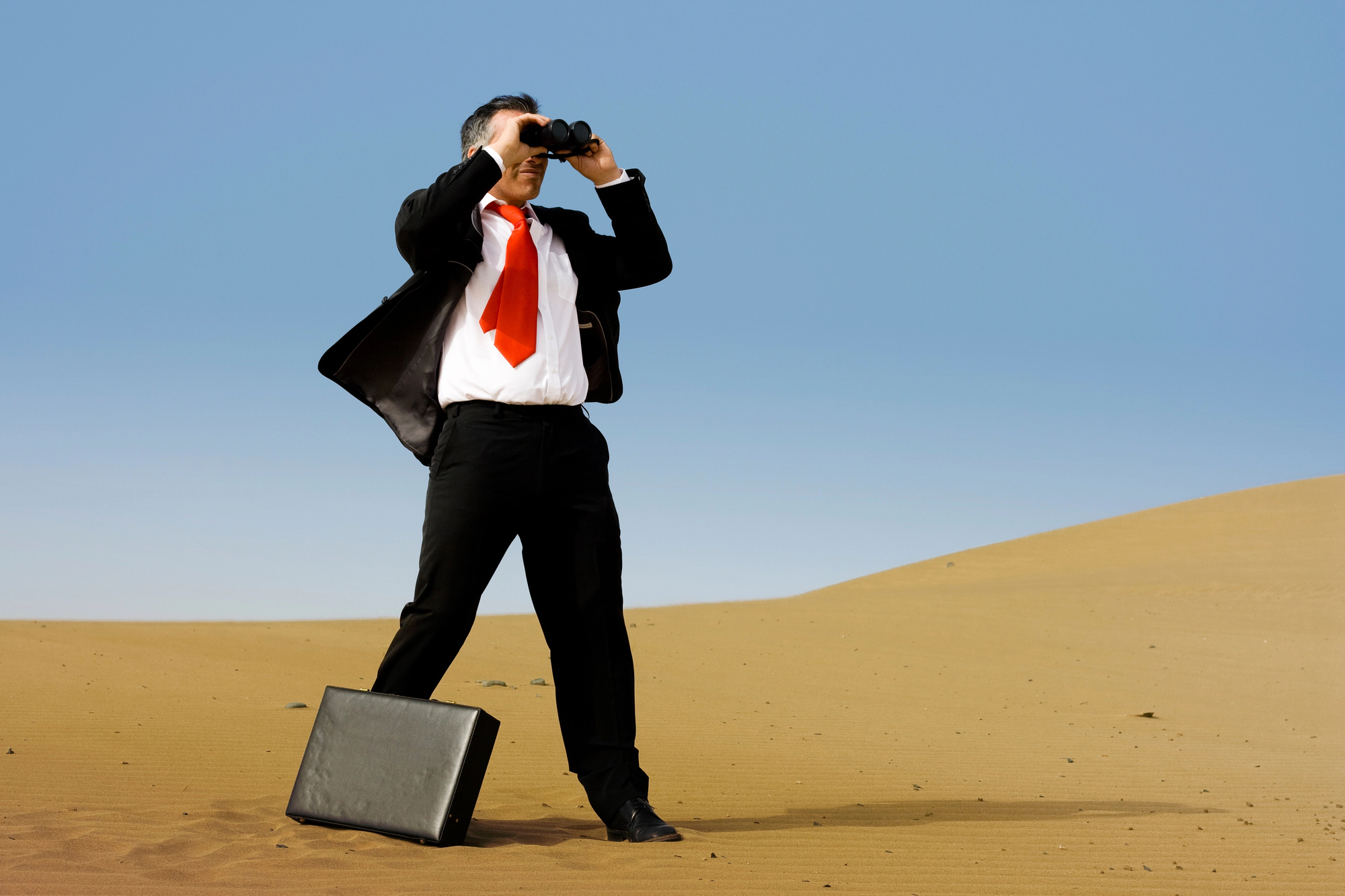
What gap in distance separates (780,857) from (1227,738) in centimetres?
576

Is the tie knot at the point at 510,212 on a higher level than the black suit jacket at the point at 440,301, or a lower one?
higher

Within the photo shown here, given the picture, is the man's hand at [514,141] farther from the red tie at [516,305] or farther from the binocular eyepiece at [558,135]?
the red tie at [516,305]

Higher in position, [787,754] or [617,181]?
[617,181]

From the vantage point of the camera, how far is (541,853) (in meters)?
3.44

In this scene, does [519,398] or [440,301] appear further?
[440,301]

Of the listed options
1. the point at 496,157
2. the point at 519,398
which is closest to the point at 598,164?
the point at 496,157

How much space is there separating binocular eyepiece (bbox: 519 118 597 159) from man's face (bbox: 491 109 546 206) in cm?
18

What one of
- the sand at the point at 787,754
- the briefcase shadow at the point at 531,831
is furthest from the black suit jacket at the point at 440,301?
the sand at the point at 787,754

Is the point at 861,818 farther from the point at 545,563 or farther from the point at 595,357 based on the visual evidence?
the point at 595,357

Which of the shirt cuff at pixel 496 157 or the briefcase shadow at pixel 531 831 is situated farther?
the briefcase shadow at pixel 531 831

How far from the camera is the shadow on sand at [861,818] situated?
387cm

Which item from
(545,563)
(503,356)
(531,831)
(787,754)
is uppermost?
(503,356)

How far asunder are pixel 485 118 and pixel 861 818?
10.0ft

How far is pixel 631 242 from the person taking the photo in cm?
398
